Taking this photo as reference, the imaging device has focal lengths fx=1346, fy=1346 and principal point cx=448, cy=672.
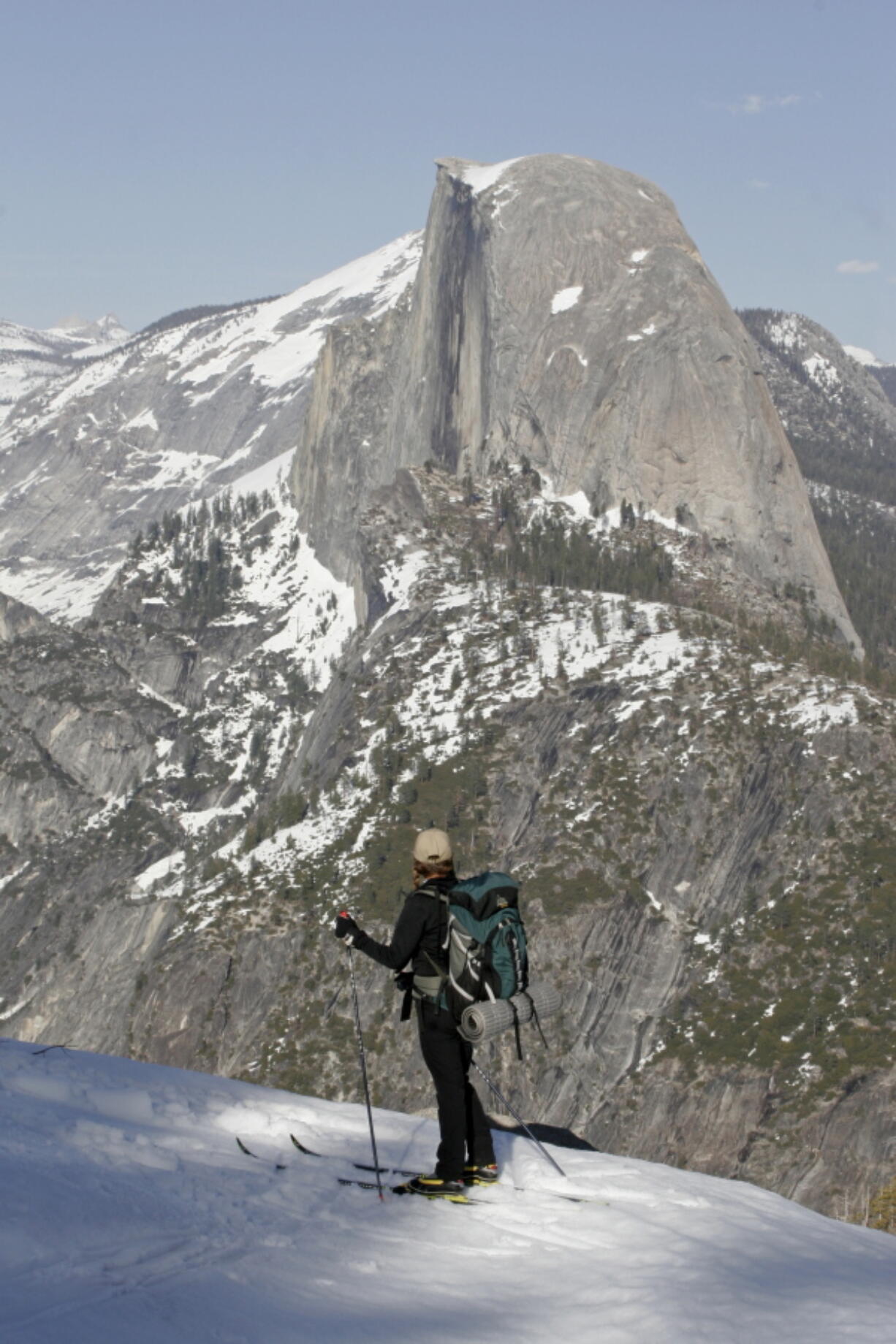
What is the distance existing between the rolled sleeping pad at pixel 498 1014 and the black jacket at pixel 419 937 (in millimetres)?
677

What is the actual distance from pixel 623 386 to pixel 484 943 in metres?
174

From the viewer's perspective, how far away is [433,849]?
46.1ft

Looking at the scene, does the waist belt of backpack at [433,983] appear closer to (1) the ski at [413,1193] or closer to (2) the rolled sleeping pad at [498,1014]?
(2) the rolled sleeping pad at [498,1014]

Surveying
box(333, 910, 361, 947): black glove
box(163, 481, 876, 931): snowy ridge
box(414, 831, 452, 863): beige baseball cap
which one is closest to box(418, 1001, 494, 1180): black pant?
box(333, 910, 361, 947): black glove

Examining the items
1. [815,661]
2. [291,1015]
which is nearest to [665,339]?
[815,661]

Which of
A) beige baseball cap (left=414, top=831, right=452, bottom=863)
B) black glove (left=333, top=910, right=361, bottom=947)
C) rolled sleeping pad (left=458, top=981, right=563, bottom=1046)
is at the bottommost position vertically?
rolled sleeping pad (left=458, top=981, right=563, bottom=1046)

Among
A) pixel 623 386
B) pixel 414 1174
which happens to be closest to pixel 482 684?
pixel 623 386

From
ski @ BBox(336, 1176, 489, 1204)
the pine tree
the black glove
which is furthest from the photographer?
the pine tree

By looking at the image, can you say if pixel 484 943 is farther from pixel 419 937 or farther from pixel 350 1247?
pixel 350 1247

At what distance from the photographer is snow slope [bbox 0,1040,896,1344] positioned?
31.9 feet

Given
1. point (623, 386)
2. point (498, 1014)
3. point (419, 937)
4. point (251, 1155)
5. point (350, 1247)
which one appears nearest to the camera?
point (350, 1247)

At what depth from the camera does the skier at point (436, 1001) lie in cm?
1377

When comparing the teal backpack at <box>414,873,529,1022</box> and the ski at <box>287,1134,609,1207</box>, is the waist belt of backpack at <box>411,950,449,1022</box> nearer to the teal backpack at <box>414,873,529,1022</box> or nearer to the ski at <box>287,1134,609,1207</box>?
the teal backpack at <box>414,873,529,1022</box>

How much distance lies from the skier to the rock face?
521 ft
